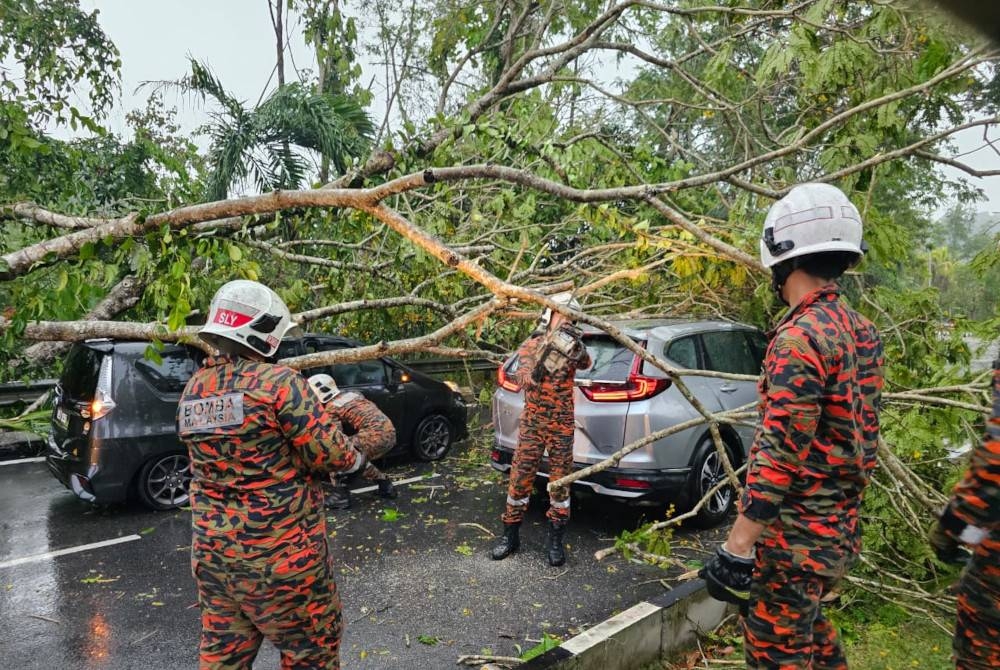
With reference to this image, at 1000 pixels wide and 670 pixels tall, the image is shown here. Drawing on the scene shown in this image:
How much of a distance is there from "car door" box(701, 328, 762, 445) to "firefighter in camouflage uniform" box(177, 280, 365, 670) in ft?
14.1

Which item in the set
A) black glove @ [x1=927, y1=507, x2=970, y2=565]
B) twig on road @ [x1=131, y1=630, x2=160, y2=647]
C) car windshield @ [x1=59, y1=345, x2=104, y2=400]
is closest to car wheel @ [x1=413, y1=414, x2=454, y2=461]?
car windshield @ [x1=59, y1=345, x2=104, y2=400]

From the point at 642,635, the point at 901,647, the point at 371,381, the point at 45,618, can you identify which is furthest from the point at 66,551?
the point at 901,647

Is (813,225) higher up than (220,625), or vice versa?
(813,225)

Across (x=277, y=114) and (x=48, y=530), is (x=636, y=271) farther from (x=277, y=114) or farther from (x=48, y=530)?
(x=277, y=114)

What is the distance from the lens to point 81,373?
20.0 ft

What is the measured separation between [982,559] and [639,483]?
124 inches

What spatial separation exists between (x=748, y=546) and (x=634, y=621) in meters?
1.34

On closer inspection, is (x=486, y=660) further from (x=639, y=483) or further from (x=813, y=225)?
(x=813, y=225)

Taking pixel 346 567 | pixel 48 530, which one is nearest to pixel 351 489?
pixel 346 567

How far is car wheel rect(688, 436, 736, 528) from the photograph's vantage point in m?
5.44

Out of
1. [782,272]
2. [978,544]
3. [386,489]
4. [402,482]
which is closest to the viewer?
[978,544]

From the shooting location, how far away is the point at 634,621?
3.26 m

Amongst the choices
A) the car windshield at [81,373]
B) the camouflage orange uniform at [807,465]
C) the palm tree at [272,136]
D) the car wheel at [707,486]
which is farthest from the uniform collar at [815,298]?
the palm tree at [272,136]

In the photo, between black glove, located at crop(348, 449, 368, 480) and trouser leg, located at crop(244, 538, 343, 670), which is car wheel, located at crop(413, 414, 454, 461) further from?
trouser leg, located at crop(244, 538, 343, 670)
